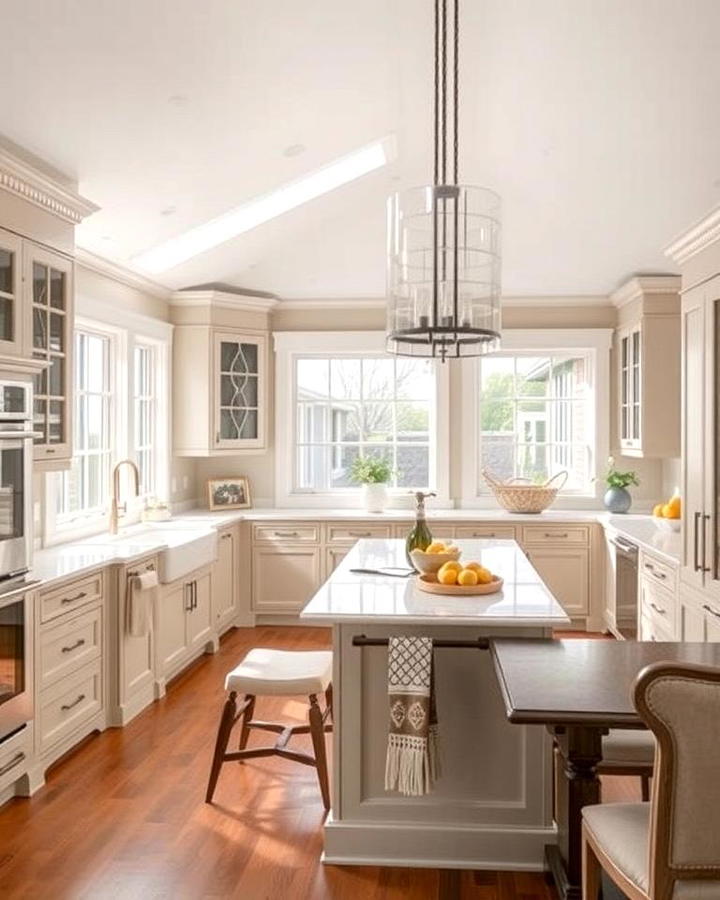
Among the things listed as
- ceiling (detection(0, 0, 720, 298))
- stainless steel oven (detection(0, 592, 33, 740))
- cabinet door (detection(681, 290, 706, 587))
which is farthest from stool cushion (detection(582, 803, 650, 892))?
ceiling (detection(0, 0, 720, 298))

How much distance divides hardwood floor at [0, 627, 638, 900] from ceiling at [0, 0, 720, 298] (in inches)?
106

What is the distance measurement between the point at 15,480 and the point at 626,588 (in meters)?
3.69

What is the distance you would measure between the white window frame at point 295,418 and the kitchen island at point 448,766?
3929mm

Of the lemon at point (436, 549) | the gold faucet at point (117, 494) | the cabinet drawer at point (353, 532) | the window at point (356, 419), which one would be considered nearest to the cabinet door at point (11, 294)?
the gold faucet at point (117, 494)

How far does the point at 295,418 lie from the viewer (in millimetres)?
7004

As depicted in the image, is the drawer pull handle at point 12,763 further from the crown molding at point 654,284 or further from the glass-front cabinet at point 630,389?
the crown molding at point 654,284

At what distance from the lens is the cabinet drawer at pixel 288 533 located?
6.32 meters

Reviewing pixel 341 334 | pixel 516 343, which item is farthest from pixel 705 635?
pixel 341 334

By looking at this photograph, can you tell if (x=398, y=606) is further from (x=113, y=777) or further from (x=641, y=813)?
(x=113, y=777)

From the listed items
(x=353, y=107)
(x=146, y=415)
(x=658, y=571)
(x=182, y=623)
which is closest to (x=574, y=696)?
(x=658, y=571)

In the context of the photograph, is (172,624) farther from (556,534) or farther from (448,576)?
(556,534)

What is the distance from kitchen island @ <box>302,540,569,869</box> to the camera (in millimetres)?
2846

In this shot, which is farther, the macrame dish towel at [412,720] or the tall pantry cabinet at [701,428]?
the tall pantry cabinet at [701,428]

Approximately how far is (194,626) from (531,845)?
2971 mm
